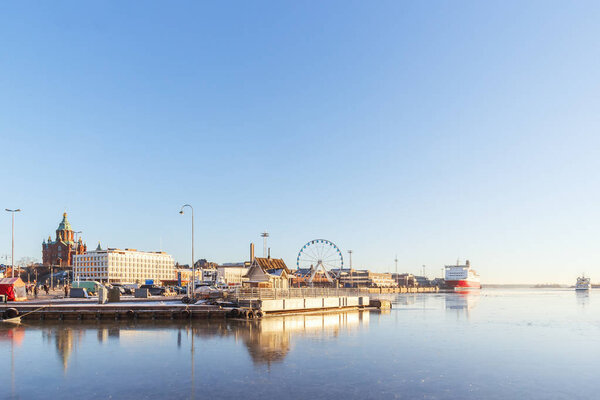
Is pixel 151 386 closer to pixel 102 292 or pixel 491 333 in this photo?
pixel 491 333

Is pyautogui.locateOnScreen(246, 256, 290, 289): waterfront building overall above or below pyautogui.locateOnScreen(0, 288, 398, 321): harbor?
above

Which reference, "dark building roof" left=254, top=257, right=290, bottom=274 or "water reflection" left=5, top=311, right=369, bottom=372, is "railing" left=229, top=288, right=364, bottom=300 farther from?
"dark building roof" left=254, top=257, right=290, bottom=274

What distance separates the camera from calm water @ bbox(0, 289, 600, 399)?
74.3ft

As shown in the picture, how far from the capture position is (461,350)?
3616 cm

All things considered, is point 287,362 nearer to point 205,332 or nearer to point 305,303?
point 205,332

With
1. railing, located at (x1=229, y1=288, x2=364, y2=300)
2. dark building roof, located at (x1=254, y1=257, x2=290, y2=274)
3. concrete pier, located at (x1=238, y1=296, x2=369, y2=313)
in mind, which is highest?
dark building roof, located at (x1=254, y1=257, x2=290, y2=274)

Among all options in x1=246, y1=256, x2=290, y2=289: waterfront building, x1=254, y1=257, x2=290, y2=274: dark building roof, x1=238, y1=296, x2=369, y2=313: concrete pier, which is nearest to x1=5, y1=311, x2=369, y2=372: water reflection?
x1=238, y1=296, x2=369, y2=313: concrete pier

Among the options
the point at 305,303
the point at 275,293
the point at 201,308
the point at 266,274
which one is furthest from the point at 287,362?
the point at 266,274

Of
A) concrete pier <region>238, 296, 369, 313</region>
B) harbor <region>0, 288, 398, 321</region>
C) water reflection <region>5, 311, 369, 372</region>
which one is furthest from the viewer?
concrete pier <region>238, 296, 369, 313</region>

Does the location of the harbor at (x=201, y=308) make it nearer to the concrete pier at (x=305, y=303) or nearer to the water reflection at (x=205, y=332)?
the concrete pier at (x=305, y=303)

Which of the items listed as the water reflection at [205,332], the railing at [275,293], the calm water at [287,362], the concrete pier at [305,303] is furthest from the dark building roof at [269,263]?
the calm water at [287,362]

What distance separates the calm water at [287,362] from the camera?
74.3ft

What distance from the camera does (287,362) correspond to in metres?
29.2

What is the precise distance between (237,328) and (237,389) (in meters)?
24.2
